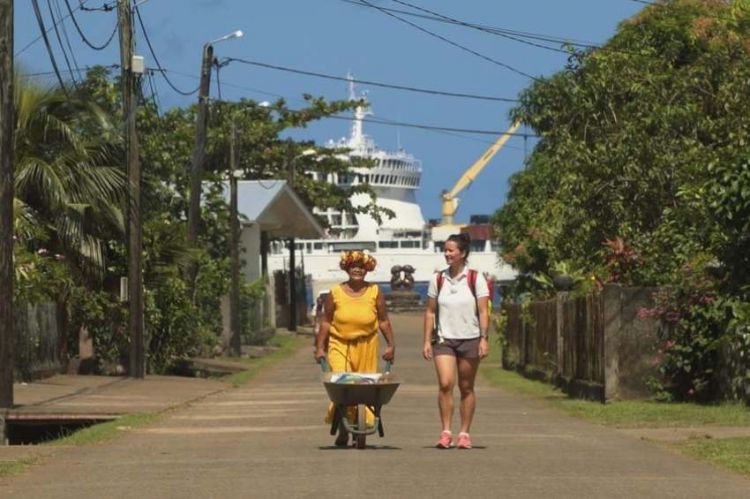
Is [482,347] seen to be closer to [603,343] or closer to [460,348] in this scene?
[460,348]

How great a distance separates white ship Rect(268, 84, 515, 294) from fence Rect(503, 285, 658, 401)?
77.7 metres

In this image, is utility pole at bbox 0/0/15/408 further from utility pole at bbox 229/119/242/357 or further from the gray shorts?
utility pole at bbox 229/119/242/357

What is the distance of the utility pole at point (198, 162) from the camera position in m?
36.6

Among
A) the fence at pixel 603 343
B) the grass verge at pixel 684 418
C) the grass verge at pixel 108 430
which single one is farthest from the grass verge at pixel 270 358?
the grass verge at pixel 108 430

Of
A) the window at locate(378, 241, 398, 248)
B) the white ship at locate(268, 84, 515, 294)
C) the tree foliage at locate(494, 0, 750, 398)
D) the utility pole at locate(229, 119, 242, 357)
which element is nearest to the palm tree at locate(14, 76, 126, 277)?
the tree foliage at locate(494, 0, 750, 398)

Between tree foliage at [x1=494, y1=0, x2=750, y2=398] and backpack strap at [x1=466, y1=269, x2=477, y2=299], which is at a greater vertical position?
tree foliage at [x1=494, y1=0, x2=750, y2=398]

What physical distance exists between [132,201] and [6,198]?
413 inches

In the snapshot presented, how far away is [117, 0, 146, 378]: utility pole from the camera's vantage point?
30.1 m

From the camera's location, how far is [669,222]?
924 inches

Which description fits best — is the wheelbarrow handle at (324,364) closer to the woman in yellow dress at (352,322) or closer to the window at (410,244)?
the woman in yellow dress at (352,322)

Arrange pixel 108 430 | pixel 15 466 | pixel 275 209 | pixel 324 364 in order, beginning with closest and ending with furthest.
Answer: pixel 15 466
pixel 324 364
pixel 108 430
pixel 275 209

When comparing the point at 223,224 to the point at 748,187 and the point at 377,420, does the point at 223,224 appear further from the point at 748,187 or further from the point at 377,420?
the point at 377,420

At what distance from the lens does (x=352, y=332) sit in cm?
1521

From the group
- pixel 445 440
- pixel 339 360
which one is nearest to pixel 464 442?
pixel 445 440
